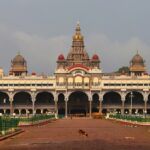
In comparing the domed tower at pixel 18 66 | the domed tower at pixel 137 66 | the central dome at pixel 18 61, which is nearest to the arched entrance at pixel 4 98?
the domed tower at pixel 18 66

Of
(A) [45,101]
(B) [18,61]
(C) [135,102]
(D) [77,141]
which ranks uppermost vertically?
(B) [18,61]

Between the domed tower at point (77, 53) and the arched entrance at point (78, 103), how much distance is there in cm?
1396

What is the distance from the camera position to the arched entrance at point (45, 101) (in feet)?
450

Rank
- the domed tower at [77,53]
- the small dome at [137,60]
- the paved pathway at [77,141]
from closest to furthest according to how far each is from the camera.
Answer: the paved pathway at [77,141] → the small dome at [137,60] → the domed tower at [77,53]

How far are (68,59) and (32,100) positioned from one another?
71.8ft

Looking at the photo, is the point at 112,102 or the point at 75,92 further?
the point at 112,102

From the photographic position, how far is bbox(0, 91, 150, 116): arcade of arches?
444ft

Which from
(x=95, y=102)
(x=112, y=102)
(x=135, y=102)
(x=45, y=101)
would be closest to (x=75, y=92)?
(x=95, y=102)

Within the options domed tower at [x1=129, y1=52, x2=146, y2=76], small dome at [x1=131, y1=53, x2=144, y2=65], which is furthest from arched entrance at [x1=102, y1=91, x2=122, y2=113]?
small dome at [x1=131, y1=53, x2=144, y2=65]

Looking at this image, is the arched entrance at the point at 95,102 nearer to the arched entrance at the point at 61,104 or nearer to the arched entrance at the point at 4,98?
the arched entrance at the point at 61,104

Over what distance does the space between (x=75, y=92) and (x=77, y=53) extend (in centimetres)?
1773

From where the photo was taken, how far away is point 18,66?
148625 millimetres

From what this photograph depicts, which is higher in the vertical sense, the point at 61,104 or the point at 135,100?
the point at 135,100

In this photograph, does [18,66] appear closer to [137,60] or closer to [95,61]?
[95,61]
